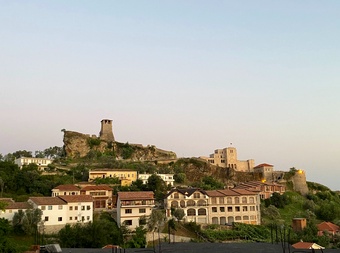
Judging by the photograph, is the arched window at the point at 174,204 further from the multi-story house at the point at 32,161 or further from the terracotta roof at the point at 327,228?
the multi-story house at the point at 32,161

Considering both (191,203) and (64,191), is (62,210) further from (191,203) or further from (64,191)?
(191,203)

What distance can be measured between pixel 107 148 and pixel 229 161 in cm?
2619

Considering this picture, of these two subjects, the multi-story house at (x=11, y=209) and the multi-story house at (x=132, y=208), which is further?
the multi-story house at (x=132, y=208)

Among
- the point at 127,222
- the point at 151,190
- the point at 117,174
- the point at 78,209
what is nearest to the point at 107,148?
the point at 117,174

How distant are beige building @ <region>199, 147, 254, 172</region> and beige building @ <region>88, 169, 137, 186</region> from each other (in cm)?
2489

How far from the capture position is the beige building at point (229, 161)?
79.4m

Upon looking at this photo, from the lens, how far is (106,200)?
1852 inches

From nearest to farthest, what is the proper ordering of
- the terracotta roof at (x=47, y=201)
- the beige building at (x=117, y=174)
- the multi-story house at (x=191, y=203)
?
1. the terracotta roof at (x=47, y=201)
2. the multi-story house at (x=191, y=203)
3. the beige building at (x=117, y=174)

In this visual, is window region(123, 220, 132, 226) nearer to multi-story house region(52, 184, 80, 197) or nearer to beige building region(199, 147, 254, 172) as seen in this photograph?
multi-story house region(52, 184, 80, 197)

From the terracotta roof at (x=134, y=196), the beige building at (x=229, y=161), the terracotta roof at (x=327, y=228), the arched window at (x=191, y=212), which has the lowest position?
the terracotta roof at (x=327, y=228)

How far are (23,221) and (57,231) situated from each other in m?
4.25

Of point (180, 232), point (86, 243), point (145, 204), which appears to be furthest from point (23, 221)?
point (180, 232)

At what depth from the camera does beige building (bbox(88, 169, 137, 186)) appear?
56.5 meters

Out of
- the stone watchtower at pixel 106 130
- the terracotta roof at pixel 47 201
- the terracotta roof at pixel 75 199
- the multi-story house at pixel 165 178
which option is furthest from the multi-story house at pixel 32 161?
the terracotta roof at pixel 47 201
